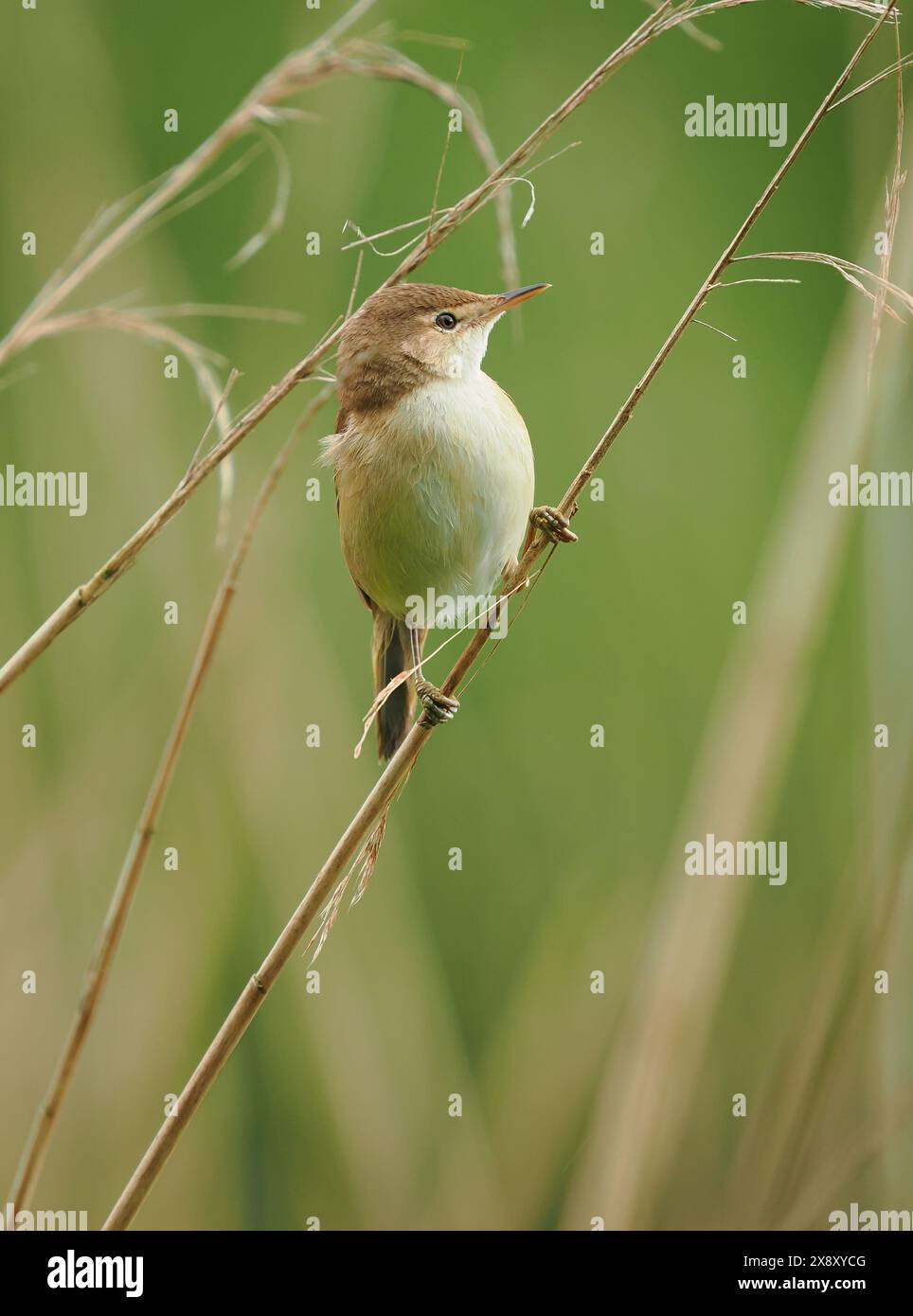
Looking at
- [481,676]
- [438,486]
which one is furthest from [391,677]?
[438,486]

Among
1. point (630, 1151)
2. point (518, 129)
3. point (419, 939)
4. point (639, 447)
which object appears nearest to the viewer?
point (630, 1151)

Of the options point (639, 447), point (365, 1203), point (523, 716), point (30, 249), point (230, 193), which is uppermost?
point (230, 193)

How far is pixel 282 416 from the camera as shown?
3.13 meters

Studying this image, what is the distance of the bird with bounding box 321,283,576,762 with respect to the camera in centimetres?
232

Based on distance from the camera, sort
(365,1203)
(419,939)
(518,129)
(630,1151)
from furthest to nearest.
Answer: (518,129) < (419,939) < (365,1203) < (630,1151)

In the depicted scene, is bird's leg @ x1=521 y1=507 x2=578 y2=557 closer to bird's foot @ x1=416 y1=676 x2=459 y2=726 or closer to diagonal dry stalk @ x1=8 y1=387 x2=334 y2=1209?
bird's foot @ x1=416 y1=676 x2=459 y2=726

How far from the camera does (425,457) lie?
232 cm

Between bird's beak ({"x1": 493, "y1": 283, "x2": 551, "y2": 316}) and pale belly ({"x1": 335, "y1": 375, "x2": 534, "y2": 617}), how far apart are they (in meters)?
0.16

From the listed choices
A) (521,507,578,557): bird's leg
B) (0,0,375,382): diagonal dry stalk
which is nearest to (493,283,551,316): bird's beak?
(521,507,578,557): bird's leg

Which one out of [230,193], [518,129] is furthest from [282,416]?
[518,129]

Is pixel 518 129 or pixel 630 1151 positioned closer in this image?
pixel 630 1151

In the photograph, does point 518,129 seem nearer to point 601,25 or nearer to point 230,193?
point 601,25

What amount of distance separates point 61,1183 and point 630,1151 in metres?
1.36

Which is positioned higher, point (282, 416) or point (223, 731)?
point (282, 416)
